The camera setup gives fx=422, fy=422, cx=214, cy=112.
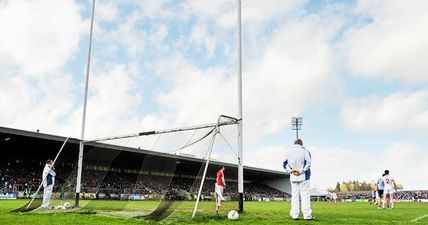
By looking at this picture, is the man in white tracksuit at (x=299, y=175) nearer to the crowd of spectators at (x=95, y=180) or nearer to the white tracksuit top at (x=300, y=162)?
the white tracksuit top at (x=300, y=162)

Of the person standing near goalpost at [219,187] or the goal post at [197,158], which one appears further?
the person standing near goalpost at [219,187]

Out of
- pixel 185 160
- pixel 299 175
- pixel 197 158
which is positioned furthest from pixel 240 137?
pixel 299 175

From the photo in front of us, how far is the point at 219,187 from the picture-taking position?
50.5 ft

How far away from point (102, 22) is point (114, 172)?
3161 cm

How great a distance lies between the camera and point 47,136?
35.2m

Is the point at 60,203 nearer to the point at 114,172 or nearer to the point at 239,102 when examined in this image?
the point at 239,102

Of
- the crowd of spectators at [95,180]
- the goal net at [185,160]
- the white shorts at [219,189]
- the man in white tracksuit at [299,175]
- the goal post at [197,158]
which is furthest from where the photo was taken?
the crowd of spectators at [95,180]

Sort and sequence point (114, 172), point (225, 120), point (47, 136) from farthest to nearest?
point (114, 172) → point (47, 136) → point (225, 120)

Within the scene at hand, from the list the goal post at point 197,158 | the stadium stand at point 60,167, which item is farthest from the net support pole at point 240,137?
the stadium stand at point 60,167

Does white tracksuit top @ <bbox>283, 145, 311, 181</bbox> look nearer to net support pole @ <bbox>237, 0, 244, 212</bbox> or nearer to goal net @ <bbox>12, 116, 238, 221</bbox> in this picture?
goal net @ <bbox>12, 116, 238, 221</bbox>

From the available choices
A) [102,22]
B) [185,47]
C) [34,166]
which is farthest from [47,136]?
[185,47]

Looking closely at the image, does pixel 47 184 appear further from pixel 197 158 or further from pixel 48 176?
pixel 197 158

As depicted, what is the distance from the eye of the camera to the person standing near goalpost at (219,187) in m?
14.0

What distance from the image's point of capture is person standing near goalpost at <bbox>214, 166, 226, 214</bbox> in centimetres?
1398
